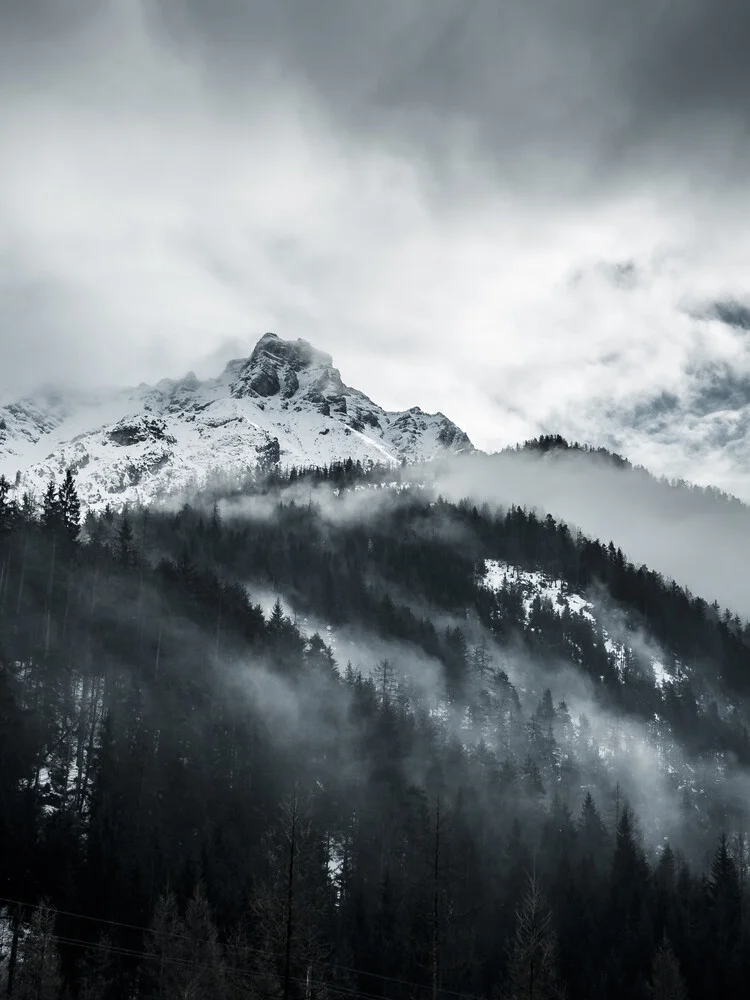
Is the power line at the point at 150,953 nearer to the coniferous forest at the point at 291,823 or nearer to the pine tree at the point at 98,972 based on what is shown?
the pine tree at the point at 98,972

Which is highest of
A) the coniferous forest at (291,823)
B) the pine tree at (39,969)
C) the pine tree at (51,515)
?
the pine tree at (51,515)

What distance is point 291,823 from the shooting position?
149 feet

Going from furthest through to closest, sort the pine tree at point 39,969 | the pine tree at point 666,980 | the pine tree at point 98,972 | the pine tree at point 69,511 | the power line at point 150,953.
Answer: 1. the pine tree at point 69,511
2. the pine tree at point 666,980
3. the power line at point 150,953
4. the pine tree at point 98,972
5. the pine tree at point 39,969

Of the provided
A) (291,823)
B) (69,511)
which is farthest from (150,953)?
(69,511)

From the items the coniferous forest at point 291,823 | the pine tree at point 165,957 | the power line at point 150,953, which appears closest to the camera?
the pine tree at point 165,957

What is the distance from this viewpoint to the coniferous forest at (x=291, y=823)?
54.8 meters

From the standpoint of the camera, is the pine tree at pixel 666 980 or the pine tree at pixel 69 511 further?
the pine tree at pixel 69 511

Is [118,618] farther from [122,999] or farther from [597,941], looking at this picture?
[597,941]

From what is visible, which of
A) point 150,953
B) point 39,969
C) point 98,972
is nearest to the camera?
point 39,969

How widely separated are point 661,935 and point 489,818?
92.2 ft

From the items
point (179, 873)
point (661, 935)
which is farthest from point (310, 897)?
point (661, 935)

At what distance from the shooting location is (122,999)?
5409cm

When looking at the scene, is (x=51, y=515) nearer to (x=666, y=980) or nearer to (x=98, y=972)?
(x=98, y=972)

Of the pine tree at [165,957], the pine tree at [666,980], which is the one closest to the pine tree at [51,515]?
the pine tree at [165,957]
